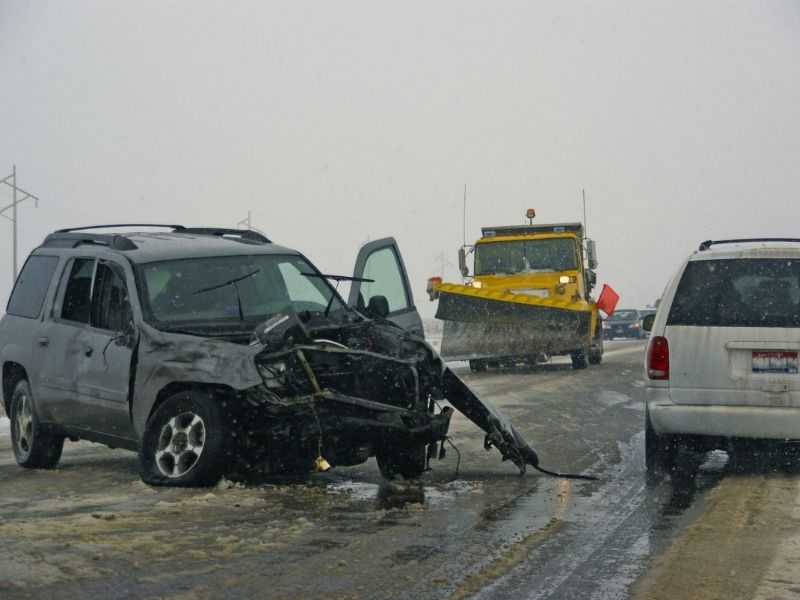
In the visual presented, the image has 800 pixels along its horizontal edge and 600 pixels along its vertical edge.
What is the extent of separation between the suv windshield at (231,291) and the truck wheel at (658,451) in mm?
2477

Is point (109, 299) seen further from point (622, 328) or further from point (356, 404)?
point (622, 328)

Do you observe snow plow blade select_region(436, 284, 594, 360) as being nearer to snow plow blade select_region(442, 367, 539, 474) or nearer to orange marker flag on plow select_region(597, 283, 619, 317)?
orange marker flag on plow select_region(597, 283, 619, 317)

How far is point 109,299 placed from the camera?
30.2ft

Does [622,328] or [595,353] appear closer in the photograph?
[595,353]

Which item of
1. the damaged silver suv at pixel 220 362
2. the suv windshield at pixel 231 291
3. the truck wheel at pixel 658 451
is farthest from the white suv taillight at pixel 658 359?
the suv windshield at pixel 231 291

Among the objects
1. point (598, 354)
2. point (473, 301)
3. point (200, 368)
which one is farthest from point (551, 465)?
point (598, 354)

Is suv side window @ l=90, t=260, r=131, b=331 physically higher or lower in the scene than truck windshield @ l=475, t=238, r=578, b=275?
lower

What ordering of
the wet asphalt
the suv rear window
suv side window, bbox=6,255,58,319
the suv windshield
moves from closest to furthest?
the wet asphalt, the suv rear window, the suv windshield, suv side window, bbox=6,255,58,319

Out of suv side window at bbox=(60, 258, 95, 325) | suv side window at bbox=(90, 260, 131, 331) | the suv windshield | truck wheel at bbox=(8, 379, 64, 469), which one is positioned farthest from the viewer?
truck wheel at bbox=(8, 379, 64, 469)

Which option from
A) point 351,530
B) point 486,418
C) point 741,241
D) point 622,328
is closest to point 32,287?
point 486,418

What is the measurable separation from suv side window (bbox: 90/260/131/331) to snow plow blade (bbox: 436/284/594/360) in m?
13.3

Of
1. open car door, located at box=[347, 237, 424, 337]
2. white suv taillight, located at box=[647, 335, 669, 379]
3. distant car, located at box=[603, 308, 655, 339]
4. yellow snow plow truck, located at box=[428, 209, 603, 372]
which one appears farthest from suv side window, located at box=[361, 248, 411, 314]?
distant car, located at box=[603, 308, 655, 339]

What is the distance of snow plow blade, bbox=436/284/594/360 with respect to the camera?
73.6 ft

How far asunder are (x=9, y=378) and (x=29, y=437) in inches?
27.0
